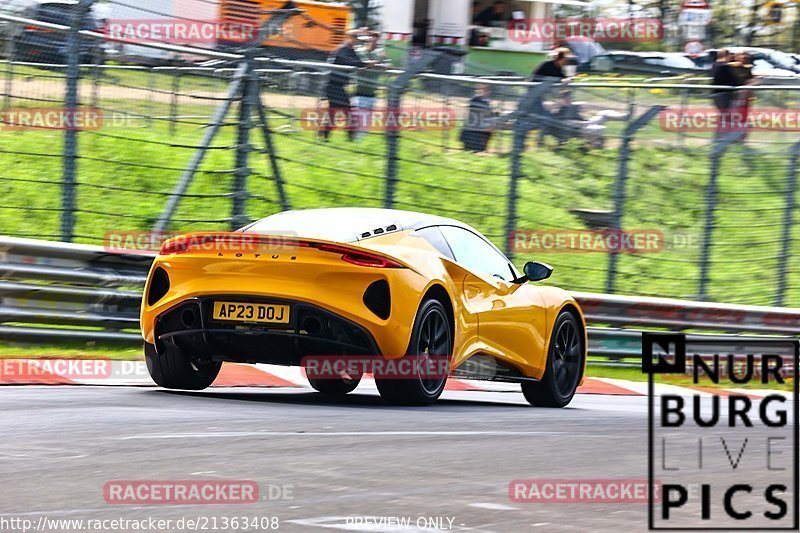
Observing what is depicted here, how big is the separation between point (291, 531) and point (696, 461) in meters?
2.72

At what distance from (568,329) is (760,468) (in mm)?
3557

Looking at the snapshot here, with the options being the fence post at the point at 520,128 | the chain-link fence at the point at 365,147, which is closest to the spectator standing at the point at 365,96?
the chain-link fence at the point at 365,147

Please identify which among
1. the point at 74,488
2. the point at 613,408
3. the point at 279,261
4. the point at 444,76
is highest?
the point at 444,76

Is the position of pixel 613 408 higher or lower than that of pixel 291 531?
lower

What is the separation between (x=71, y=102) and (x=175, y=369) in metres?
3.04

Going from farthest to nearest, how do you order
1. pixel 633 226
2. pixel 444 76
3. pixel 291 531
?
1. pixel 633 226
2. pixel 444 76
3. pixel 291 531

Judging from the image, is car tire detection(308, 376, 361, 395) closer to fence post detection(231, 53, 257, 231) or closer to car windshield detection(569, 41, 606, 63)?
fence post detection(231, 53, 257, 231)

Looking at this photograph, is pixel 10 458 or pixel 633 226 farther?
pixel 633 226

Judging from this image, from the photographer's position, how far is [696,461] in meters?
6.50

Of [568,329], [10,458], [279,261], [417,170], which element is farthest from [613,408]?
[10,458]

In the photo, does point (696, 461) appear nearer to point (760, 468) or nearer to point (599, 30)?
point (760, 468)

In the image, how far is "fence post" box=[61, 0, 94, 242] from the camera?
34.7ft

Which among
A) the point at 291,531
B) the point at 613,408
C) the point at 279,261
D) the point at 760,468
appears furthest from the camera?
the point at 613,408

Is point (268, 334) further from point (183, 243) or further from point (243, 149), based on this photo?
point (243, 149)
